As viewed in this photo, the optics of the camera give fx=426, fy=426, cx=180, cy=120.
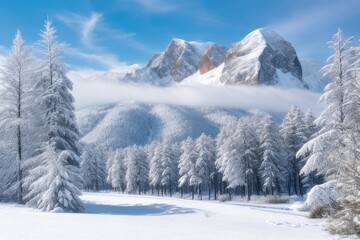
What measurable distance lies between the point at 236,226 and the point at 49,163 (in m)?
13.3

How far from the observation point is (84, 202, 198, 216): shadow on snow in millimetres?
26398

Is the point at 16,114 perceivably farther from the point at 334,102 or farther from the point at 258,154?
the point at 258,154

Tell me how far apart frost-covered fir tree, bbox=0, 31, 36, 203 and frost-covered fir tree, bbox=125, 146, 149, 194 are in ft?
170

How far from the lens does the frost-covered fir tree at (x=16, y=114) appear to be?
30.3 meters

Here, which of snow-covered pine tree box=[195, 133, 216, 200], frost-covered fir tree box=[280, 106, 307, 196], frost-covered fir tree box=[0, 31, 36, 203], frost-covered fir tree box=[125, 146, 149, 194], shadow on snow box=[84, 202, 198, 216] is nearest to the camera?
shadow on snow box=[84, 202, 198, 216]

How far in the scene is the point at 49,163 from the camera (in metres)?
27.5

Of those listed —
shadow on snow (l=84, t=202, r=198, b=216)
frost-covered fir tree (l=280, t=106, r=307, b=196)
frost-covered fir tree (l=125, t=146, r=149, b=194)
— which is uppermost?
frost-covered fir tree (l=280, t=106, r=307, b=196)

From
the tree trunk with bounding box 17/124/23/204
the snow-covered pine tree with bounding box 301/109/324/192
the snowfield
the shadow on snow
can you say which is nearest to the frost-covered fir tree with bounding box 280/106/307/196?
the snow-covered pine tree with bounding box 301/109/324/192

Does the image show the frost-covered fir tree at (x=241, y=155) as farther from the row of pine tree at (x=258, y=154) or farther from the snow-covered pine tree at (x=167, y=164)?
the snow-covered pine tree at (x=167, y=164)

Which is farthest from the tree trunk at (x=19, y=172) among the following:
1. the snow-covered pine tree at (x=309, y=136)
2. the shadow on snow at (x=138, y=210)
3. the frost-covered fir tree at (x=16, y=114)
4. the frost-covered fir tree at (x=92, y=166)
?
the frost-covered fir tree at (x=92, y=166)

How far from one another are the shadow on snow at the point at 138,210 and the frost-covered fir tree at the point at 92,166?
5354 centimetres

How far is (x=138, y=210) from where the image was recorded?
28.1m

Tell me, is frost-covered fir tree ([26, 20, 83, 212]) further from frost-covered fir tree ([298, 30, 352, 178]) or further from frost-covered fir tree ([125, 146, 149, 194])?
frost-covered fir tree ([125, 146, 149, 194])

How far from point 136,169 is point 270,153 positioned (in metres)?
36.6
